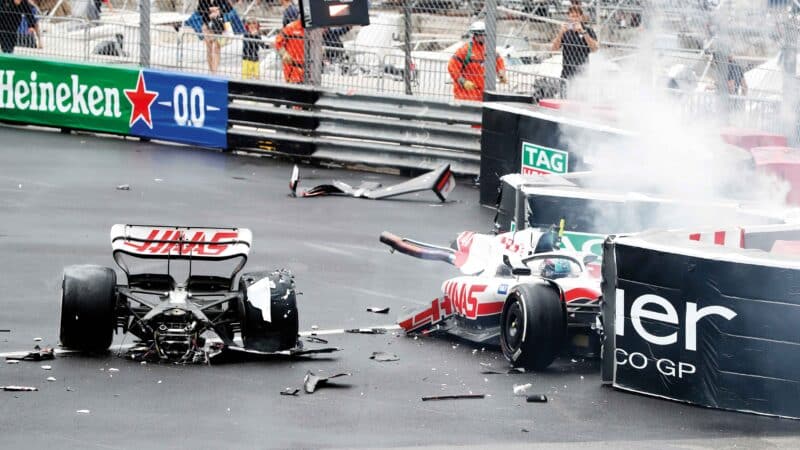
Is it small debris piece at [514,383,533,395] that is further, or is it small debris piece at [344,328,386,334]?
small debris piece at [344,328,386,334]

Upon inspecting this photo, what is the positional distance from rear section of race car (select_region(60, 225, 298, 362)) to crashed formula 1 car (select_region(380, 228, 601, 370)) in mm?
1241

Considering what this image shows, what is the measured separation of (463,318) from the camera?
10.0 meters

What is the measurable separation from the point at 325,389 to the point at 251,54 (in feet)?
42.5

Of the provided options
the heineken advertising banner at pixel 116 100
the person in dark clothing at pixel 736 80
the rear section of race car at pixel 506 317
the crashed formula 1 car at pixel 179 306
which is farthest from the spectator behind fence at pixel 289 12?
the crashed formula 1 car at pixel 179 306

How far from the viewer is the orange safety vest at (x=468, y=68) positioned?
62.3 feet

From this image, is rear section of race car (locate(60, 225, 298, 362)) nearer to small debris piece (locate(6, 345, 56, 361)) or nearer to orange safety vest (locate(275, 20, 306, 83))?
small debris piece (locate(6, 345, 56, 361))

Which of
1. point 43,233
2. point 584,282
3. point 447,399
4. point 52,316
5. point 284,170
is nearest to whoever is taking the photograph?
point 447,399

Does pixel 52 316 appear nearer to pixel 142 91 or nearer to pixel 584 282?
pixel 584 282

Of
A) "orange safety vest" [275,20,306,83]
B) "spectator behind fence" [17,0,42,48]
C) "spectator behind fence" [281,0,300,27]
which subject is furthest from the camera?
"spectator behind fence" [17,0,42,48]

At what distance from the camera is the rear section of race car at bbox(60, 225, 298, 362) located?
29.8ft

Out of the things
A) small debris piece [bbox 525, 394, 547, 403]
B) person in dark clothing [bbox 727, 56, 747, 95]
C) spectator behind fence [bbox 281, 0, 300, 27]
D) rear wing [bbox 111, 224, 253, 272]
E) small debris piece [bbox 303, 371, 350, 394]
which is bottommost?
small debris piece [bbox 525, 394, 547, 403]

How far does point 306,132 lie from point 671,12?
254 inches

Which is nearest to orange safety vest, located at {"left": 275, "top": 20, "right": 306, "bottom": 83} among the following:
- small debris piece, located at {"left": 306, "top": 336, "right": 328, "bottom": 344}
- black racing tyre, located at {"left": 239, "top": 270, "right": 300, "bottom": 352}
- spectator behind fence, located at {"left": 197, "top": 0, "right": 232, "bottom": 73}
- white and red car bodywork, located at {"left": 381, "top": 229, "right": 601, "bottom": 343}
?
spectator behind fence, located at {"left": 197, "top": 0, "right": 232, "bottom": 73}

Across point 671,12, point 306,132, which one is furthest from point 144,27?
point 671,12
